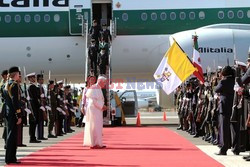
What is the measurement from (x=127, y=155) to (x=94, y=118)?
6.86 ft

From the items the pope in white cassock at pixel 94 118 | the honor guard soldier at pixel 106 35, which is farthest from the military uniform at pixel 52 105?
the honor guard soldier at pixel 106 35

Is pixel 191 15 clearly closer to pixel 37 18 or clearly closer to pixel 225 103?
pixel 37 18

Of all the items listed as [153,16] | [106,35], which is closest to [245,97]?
[106,35]

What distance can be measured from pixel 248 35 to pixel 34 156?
50.9 feet

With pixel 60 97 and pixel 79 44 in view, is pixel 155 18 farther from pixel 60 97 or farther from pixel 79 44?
pixel 60 97

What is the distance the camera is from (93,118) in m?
14.9

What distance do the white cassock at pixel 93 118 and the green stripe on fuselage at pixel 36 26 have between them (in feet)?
40.9

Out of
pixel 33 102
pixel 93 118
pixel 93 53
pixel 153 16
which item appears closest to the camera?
pixel 93 118

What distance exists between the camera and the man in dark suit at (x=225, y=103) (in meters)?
13.0

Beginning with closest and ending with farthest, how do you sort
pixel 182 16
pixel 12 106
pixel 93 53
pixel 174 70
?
pixel 12 106, pixel 174 70, pixel 93 53, pixel 182 16

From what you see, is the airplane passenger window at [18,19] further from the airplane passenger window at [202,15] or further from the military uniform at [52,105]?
the military uniform at [52,105]

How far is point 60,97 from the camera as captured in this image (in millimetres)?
20312

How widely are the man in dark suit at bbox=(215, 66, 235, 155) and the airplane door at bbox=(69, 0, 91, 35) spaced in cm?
1444

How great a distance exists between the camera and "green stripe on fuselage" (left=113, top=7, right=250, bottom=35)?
27344 mm
